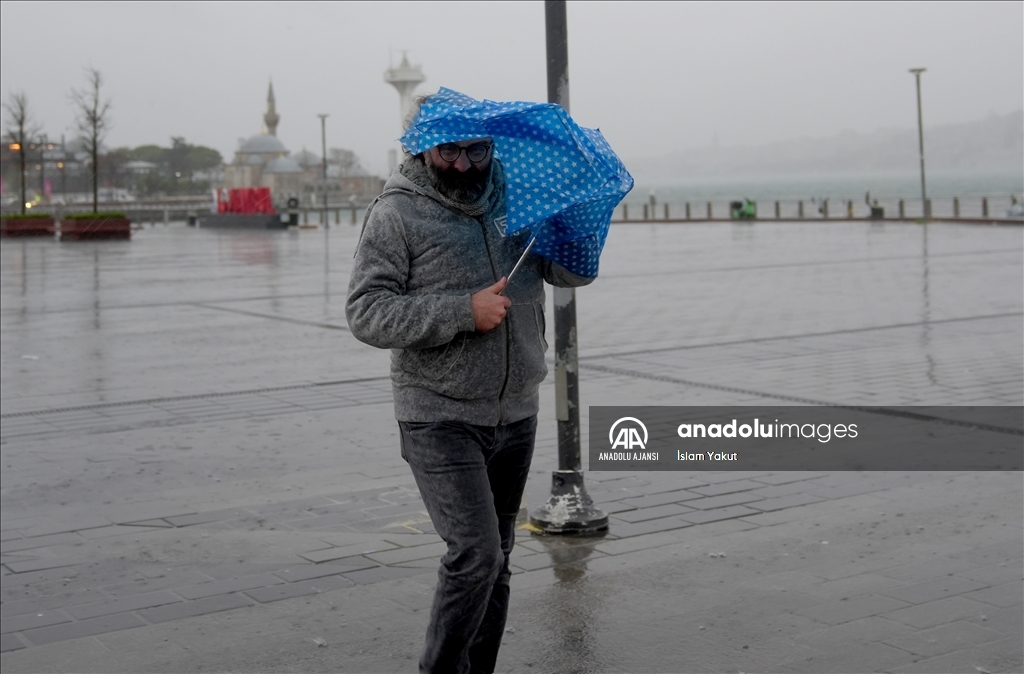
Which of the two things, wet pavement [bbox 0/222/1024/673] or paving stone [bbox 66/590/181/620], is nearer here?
wet pavement [bbox 0/222/1024/673]

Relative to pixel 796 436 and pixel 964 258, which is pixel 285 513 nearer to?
pixel 796 436

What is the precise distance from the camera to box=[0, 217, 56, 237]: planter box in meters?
48.3

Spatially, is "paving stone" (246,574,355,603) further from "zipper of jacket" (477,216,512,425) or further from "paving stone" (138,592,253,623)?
"zipper of jacket" (477,216,512,425)

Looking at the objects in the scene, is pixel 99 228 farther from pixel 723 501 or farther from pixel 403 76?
pixel 403 76

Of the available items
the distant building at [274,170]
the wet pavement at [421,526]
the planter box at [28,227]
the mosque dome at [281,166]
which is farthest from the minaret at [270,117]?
the wet pavement at [421,526]

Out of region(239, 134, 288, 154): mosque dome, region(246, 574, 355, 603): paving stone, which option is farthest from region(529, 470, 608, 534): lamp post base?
region(239, 134, 288, 154): mosque dome

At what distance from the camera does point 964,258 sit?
2341 centimetres

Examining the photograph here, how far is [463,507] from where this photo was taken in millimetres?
3371

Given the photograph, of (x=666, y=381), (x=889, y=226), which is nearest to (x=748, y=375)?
(x=666, y=381)

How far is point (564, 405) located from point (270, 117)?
198 metres

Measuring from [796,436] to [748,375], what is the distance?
2226mm

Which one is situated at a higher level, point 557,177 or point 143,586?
point 557,177

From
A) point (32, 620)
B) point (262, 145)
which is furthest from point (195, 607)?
point (262, 145)

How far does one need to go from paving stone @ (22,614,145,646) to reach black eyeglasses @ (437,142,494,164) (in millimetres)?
2237
